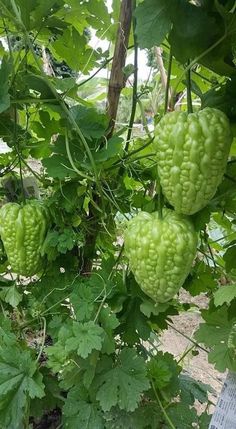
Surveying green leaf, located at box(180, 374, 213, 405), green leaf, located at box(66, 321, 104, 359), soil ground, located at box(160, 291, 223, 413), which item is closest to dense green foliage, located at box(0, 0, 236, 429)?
green leaf, located at box(66, 321, 104, 359)

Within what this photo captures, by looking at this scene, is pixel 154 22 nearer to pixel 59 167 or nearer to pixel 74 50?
pixel 59 167

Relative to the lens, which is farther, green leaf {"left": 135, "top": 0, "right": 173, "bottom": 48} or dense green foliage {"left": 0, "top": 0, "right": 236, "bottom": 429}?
dense green foliage {"left": 0, "top": 0, "right": 236, "bottom": 429}

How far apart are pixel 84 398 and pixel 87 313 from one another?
21cm

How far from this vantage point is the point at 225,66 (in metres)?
0.81

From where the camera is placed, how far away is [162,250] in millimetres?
791

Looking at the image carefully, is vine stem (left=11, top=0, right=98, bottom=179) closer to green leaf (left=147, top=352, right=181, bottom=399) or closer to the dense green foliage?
the dense green foliage

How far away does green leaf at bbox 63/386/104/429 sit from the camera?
3.41 ft

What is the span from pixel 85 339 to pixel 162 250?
24cm

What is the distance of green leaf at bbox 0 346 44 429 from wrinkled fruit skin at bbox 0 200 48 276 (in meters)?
0.18

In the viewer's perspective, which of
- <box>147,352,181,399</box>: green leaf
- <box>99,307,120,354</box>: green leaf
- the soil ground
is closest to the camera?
<box>99,307,120,354</box>: green leaf

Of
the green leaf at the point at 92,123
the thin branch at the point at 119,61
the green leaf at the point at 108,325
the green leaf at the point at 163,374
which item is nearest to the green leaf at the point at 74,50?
the thin branch at the point at 119,61

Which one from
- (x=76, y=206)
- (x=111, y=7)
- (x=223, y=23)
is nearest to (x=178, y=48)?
(x=223, y=23)

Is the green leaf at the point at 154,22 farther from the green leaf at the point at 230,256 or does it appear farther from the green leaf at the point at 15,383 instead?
the green leaf at the point at 15,383

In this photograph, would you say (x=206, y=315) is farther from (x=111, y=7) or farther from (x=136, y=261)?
(x=111, y=7)
